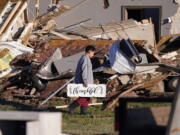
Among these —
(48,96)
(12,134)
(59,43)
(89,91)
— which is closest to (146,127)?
(12,134)

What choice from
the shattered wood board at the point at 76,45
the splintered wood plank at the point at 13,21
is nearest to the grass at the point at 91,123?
the shattered wood board at the point at 76,45

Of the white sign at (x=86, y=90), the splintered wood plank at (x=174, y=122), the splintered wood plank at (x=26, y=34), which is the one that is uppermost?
the splintered wood plank at (x=26, y=34)

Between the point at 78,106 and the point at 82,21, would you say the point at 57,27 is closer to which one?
the point at 82,21

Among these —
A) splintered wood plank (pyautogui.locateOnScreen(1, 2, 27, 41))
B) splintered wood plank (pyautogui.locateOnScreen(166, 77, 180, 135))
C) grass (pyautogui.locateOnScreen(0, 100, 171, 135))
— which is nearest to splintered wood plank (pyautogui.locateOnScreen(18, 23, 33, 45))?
splintered wood plank (pyautogui.locateOnScreen(1, 2, 27, 41))

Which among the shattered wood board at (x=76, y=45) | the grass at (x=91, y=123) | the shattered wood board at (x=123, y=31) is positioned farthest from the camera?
the shattered wood board at (x=123, y=31)

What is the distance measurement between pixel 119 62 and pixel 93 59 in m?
1.02

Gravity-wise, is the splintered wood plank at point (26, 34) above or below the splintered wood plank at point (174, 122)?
above

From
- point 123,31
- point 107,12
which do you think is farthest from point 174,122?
point 107,12

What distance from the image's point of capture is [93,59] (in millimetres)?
20188

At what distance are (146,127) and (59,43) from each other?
13.1 meters

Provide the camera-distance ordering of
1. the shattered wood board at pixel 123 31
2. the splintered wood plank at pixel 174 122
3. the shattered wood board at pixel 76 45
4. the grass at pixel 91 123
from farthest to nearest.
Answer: the shattered wood board at pixel 123 31 → the shattered wood board at pixel 76 45 → the grass at pixel 91 123 → the splintered wood plank at pixel 174 122

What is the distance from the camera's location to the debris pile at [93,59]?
1944cm

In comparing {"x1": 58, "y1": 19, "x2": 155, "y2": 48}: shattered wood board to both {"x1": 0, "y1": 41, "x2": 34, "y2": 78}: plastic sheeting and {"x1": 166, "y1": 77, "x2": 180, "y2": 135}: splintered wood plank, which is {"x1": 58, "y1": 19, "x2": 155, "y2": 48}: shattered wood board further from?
{"x1": 166, "y1": 77, "x2": 180, "y2": 135}: splintered wood plank

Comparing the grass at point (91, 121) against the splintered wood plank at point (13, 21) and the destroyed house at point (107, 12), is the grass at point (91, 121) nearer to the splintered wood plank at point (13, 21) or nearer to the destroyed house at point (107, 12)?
the splintered wood plank at point (13, 21)
